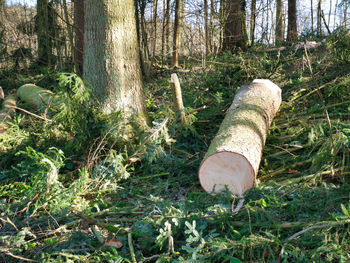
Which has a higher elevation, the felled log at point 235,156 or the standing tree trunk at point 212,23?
the standing tree trunk at point 212,23

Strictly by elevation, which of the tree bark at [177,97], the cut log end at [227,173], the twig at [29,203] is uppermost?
the tree bark at [177,97]

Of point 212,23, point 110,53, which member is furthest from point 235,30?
point 110,53

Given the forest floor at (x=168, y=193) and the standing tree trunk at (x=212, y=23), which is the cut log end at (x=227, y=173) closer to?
the forest floor at (x=168, y=193)

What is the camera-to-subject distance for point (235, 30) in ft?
31.4

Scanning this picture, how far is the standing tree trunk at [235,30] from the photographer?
30.5 ft

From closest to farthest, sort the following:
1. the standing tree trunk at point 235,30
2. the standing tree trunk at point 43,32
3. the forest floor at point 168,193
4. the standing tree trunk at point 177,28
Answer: the forest floor at point 168,193, the standing tree trunk at point 177,28, the standing tree trunk at point 43,32, the standing tree trunk at point 235,30

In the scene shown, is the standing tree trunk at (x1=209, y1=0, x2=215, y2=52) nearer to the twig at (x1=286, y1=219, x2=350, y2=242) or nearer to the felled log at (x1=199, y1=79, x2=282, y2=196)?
the felled log at (x1=199, y1=79, x2=282, y2=196)

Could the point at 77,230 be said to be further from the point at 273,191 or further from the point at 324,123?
the point at 324,123

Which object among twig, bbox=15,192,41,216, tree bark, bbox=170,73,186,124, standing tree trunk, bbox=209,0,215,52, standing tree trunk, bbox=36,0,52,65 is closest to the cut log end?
tree bark, bbox=170,73,186,124

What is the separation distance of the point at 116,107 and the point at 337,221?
3.34 metres

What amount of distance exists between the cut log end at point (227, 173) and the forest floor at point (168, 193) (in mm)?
139

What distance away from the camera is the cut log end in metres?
3.56

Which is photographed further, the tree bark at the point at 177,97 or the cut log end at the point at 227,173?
the tree bark at the point at 177,97

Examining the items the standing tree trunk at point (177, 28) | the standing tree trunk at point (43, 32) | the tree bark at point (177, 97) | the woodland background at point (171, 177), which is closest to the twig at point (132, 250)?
the woodland background at point (171, 177)
